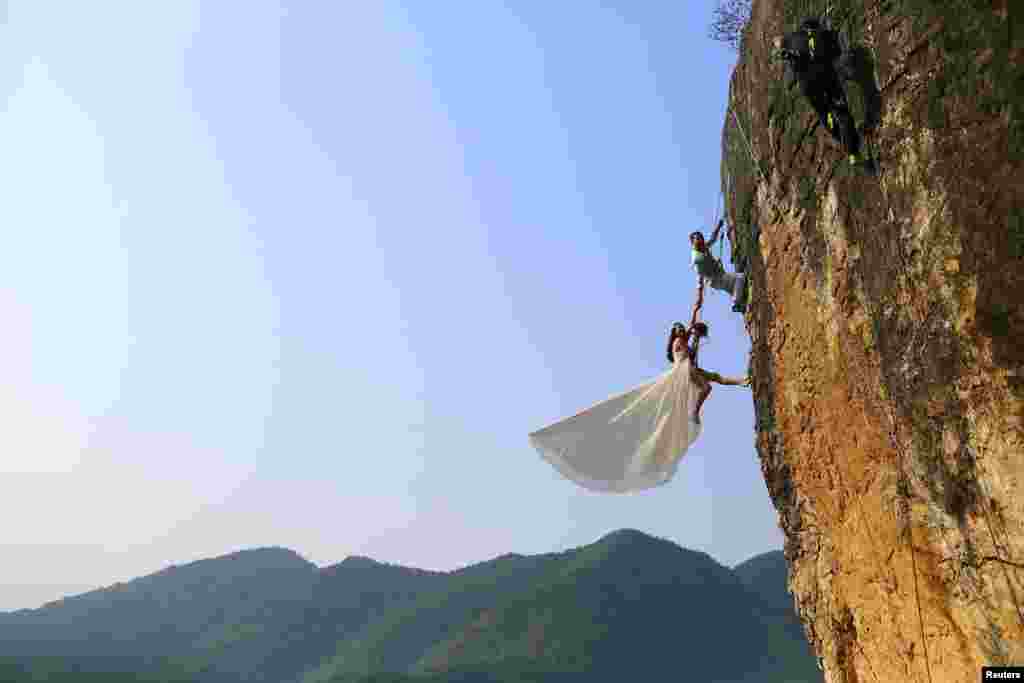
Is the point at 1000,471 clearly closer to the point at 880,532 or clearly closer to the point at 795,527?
the point at 880,532

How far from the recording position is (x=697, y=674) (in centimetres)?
8869

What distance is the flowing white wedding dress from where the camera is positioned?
33.6ft

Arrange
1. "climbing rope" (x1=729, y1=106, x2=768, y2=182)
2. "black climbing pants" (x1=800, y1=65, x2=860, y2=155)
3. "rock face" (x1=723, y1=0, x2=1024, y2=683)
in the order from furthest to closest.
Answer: "climbing rope" (x1=729, y1=106, x2=768, y2=182) < "black climbing pants" (x1=800, y1=65, x2=860, y2=155) < "rock face" (x1=723, y1=0, x2=1024, y2=683)

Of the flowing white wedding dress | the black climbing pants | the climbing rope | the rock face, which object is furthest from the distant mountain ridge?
the black climbing pants

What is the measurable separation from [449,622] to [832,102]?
4209 inches

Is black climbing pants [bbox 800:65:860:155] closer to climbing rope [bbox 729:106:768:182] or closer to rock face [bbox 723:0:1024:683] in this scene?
rock face [bbox 723:0:1024:683]

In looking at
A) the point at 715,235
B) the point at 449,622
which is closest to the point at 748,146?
the point at 715,235

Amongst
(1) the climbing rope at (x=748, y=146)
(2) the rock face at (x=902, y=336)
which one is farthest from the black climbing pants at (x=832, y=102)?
(1) the climbing rope at (x=748, y=146)

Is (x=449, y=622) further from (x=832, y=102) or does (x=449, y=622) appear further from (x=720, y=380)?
(x=832, y=102)

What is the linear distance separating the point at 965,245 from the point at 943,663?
330 cm

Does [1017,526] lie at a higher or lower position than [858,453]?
lower

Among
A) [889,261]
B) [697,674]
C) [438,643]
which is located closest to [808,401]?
[889,261]

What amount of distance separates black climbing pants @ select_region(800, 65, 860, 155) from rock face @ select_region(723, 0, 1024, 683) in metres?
0.13

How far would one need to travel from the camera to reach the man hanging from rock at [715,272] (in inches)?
391
